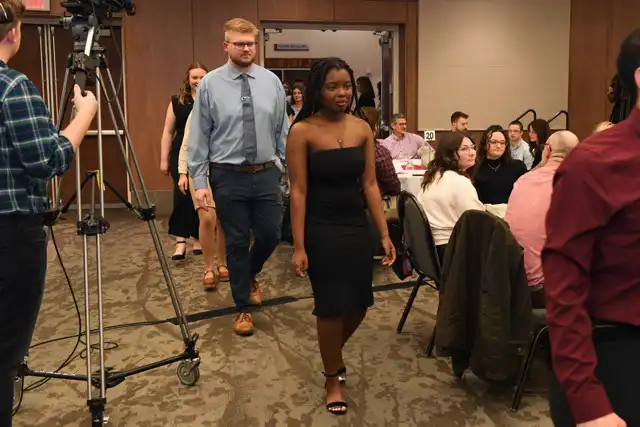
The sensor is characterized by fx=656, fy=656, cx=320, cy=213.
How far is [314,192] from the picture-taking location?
246 centimetres

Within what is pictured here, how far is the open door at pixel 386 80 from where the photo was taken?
8547mm

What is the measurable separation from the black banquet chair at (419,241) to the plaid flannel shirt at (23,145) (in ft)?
5.65

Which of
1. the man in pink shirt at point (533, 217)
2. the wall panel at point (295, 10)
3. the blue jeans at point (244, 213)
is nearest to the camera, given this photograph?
the man in pink shirt at point (533, 217)

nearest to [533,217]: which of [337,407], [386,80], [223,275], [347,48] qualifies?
[337,407]

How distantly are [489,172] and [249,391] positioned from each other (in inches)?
A: 114

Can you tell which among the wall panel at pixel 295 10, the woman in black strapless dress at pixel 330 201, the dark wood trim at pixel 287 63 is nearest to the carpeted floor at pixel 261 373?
the woman in black strapless dress at pixel 330 201

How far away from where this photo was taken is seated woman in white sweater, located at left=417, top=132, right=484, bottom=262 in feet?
10.4

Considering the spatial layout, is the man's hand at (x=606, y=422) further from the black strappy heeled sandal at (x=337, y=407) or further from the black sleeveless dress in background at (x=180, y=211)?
the black sleeveless dress in background at (x=180, y=211)

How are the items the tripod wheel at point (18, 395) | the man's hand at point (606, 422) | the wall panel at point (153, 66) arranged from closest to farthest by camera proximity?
1. the man's hand at point (606, 422)
2. the tripod wheel at point (18, 395)
3. the wall panel at point (153, 66)

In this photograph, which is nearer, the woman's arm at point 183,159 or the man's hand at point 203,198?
the man's hand at point 203,198

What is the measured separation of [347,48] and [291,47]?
3.44ft

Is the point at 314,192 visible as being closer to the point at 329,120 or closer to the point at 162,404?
the point at 329,120

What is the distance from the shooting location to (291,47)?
1195 cm

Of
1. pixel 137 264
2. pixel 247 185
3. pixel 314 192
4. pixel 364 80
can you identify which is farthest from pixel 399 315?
pixel 364 80
